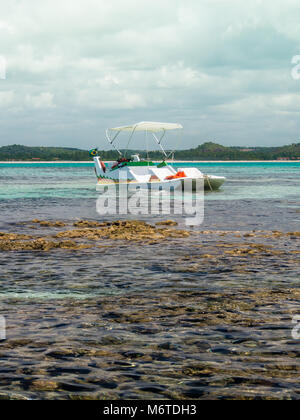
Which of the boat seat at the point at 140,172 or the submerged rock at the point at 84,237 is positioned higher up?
the boat seat at the point at 140,172

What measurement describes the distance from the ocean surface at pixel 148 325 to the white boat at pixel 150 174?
2156 centimetres

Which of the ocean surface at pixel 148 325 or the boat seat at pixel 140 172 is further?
the boat seat at pixel 140 172

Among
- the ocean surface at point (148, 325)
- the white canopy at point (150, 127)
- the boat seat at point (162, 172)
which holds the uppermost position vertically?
the white canopy at point (150, 127)

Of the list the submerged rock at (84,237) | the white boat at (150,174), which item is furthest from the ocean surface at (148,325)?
the white boat at (150,174)

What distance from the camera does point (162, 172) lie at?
34.3 m

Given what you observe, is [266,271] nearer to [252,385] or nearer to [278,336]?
[278,336]

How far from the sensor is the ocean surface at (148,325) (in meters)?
4.15

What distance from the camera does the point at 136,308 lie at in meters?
6.42

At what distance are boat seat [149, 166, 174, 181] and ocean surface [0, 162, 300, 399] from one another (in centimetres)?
2277

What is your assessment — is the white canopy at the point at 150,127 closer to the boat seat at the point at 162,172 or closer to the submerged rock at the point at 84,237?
the boat seat at the point at 162,172

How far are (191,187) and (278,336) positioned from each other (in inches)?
1101

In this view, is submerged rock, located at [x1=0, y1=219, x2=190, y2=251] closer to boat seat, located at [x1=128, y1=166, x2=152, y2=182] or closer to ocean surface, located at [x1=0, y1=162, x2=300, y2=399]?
ocean surface, located at [x1=0, y1=162, x2=300, y2=399]

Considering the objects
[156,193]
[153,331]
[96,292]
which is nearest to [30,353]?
[153,331]

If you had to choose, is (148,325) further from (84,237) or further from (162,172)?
(162,172)
